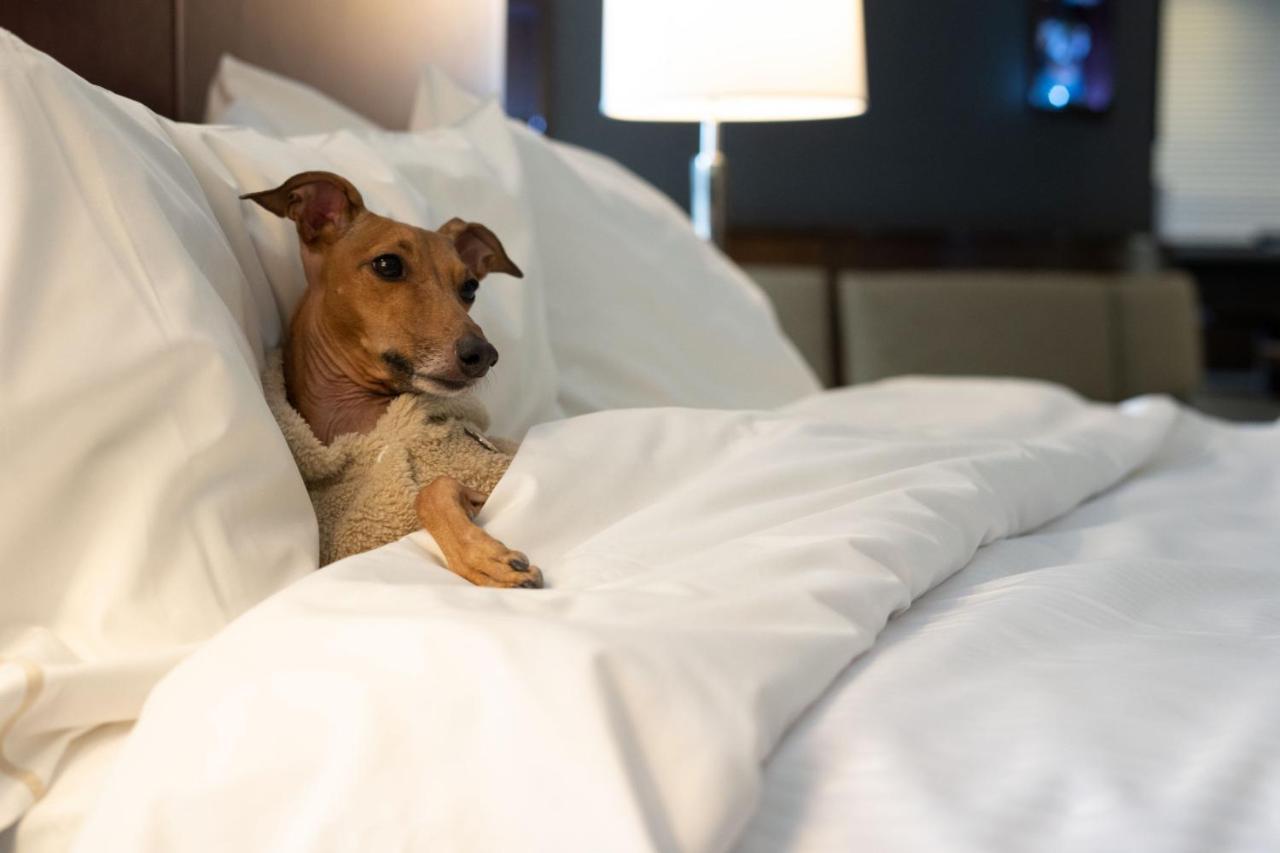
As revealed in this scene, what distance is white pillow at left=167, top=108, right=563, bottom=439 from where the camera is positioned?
3.95 feet

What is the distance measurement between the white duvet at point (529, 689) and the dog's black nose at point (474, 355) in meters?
0.12

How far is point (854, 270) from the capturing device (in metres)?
5.30

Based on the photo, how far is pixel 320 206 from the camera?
1.19 m

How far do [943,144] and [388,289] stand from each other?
4.59 metres

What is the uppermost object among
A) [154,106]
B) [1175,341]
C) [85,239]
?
[154,106]

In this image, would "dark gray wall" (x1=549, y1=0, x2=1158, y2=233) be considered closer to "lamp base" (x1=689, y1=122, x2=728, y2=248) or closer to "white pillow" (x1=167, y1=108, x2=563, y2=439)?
"lamp base" (x1=689, y1=122, x2=728, y2=248)

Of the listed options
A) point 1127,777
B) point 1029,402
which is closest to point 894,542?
point 1127,777

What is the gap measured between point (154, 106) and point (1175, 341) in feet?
9.51

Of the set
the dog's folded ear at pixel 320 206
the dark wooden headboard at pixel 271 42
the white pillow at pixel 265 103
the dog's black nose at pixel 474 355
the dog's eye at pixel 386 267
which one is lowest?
the dog's black nose at pixel 474 355

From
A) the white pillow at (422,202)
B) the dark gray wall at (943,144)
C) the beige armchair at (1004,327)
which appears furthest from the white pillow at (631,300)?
the dark gray wall at (943,144)

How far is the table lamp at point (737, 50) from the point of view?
A: 2367 mm

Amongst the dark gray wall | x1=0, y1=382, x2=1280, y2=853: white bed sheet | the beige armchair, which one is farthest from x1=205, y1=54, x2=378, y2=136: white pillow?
the dark gray wall

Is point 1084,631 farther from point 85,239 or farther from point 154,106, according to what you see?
point 154,106

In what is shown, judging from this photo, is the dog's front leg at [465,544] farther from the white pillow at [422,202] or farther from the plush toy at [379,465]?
the white pillow at [422,202]
